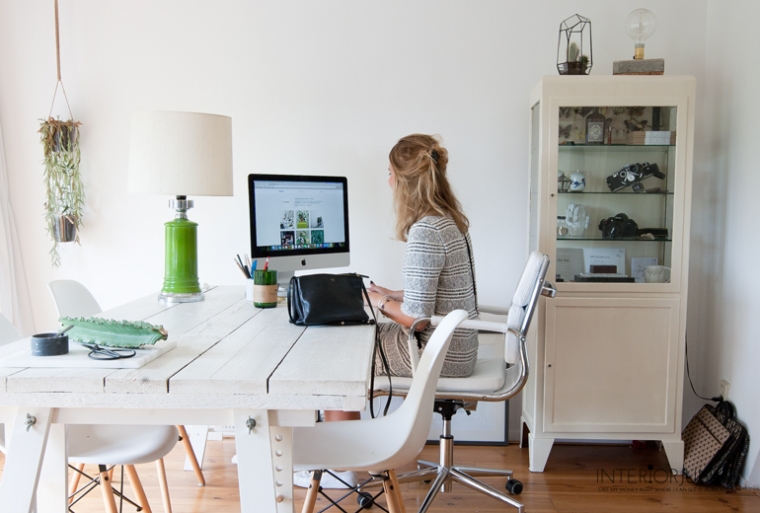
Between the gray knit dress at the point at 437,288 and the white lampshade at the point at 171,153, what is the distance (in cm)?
75

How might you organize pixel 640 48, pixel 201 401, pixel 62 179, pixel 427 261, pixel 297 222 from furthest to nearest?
pixel 62 179
pixel 640 48
pixel 297 222
pixel 427 261
pixel 201 401

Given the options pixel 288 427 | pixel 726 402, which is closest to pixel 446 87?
pixel 726 402

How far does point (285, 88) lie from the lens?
306 cm

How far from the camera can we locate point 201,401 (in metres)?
1.29

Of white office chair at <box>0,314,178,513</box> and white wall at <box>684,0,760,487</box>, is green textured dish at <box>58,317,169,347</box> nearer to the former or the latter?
white office chair at <box>0,314,178,513</box>

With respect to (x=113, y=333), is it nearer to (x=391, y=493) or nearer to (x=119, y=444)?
(x=119, y=444)

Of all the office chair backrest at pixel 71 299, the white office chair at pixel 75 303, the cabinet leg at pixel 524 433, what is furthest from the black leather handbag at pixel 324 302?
the cabinet leg at pixel 524 433

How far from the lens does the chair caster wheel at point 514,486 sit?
2521 millimetres

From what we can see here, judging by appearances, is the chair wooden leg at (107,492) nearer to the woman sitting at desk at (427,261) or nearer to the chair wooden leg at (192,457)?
the chair wooden leg at (192,457)

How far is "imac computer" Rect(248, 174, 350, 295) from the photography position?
2.53m

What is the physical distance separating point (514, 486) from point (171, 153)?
1.74 meters

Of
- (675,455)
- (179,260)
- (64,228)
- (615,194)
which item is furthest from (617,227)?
(64,228)

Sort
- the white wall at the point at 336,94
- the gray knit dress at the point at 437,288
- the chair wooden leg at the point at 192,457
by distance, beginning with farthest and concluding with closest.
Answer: the white wall at the point at 336,94
the chair wooden leg at the point at 192,457
the gray knit dress at the point at 437,288

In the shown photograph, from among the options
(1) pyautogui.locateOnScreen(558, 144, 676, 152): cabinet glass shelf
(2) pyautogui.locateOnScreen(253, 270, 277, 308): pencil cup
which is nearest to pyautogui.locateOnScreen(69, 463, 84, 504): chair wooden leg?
(2) pyautogui.locateOnScreen(253, 270, 277, 308): pencil cup
